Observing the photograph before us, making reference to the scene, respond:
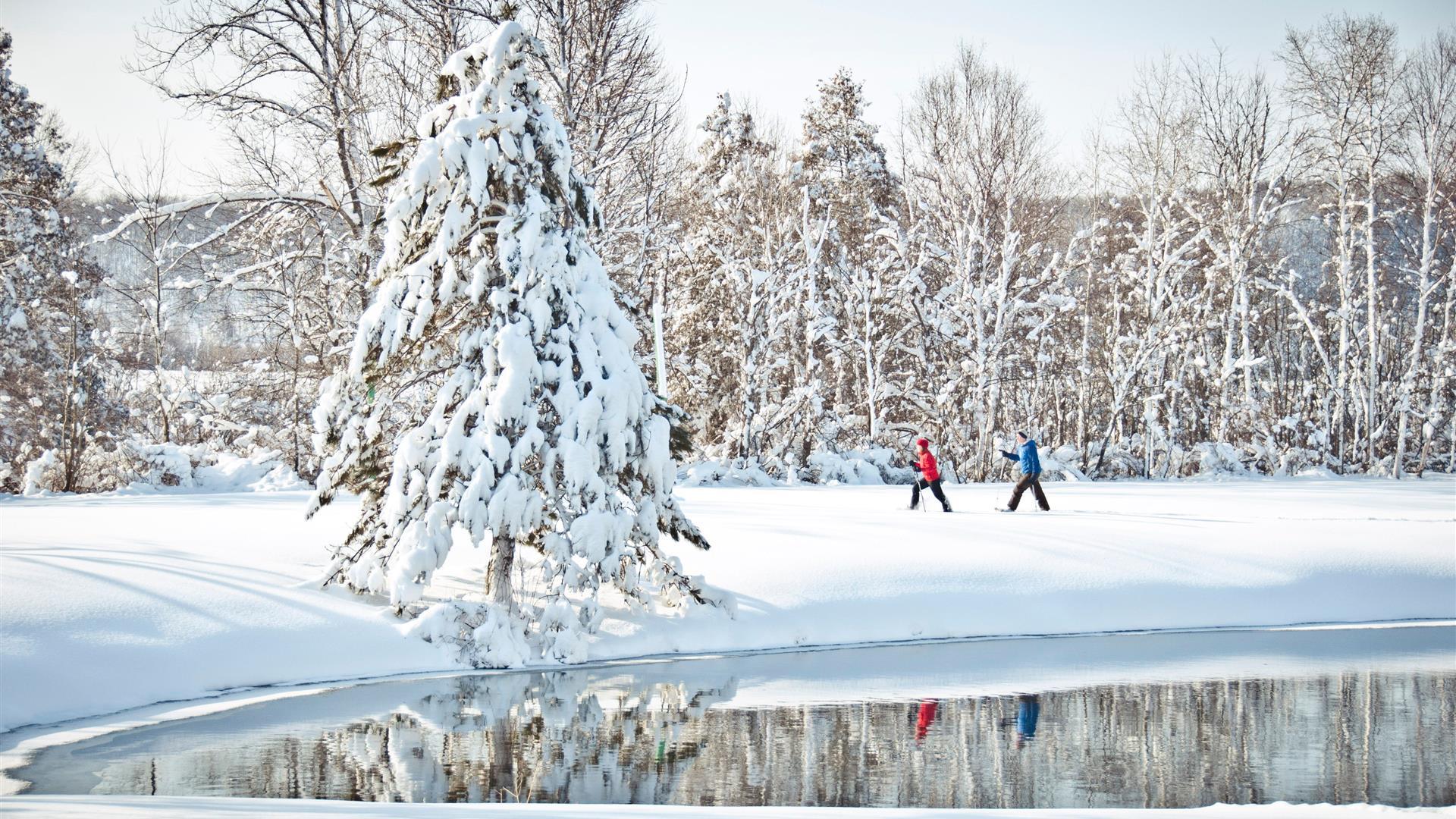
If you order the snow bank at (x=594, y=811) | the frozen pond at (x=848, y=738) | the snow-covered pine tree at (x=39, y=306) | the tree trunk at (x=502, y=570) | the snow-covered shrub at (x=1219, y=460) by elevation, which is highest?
the snow-covered pine tree at (x=39, y=306)

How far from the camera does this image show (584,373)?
12906 millimetres

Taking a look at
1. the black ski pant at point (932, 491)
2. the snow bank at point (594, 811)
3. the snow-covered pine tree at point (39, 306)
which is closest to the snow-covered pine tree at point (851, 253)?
the black ski pant at point (932, 491)

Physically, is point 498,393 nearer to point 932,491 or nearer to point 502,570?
point 502,570

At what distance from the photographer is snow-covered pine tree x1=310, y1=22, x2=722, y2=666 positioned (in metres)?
12.5

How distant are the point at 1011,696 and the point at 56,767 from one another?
7788 mm

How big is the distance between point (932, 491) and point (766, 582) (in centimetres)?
632

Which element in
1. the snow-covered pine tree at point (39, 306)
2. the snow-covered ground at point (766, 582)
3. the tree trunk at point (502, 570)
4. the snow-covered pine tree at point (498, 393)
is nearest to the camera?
the snow-covered ground at point (766, 582)

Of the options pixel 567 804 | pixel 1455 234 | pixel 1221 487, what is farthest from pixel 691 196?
pixel 567 804

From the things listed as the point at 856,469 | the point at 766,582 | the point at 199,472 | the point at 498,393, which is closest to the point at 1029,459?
the point at 766,582

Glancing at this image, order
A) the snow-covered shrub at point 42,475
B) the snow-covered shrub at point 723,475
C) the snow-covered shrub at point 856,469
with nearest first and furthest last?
1. the snow-covered shrub at point 42,475
2. the snow-covered shrub at point 723,475
3. the snow-covered shrub at point 856,469

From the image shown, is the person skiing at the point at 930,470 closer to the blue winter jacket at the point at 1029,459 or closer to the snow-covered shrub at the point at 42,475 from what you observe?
the blue winter jacket at the point at 1029,459

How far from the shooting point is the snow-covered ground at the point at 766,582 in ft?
37.3

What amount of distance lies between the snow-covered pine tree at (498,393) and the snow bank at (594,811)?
572 centimetres

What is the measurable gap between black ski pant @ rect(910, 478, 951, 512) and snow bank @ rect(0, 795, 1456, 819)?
13.3 m
